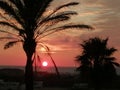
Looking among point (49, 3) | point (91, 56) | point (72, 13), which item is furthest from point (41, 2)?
point (91, 56)

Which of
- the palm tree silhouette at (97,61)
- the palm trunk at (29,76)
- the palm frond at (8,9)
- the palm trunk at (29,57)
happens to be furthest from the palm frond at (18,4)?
the palm tree silhouette at (97,61)

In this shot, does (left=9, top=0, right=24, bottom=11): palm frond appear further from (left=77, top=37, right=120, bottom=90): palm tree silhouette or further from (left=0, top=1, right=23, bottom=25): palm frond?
(left=77, top=37, right=120, bottom=90): palm tree silhouette

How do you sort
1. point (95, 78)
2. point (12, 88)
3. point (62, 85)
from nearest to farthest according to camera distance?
point (95, 78), point (12, 88), point (62, 85)

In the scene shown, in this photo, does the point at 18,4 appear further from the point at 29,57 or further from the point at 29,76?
the point at 29,76

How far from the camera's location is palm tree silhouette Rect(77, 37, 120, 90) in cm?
3341

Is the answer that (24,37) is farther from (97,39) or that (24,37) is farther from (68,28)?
(97,39)

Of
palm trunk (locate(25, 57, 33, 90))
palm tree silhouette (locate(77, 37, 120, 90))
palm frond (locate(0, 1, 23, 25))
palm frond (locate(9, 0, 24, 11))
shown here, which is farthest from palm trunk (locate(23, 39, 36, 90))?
palm tree silhouette (locate(77, 37, 120, 90))

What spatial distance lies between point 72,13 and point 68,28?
3.83 ft

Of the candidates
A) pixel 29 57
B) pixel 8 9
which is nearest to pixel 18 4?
pixel 8 9

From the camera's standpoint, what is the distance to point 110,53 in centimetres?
3475

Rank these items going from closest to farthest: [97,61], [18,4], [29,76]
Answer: [18,4] < [29,76] < [97,61]

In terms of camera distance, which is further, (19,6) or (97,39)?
(97,39)

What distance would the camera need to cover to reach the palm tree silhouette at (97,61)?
33.4 metres

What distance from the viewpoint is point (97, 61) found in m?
34.2
